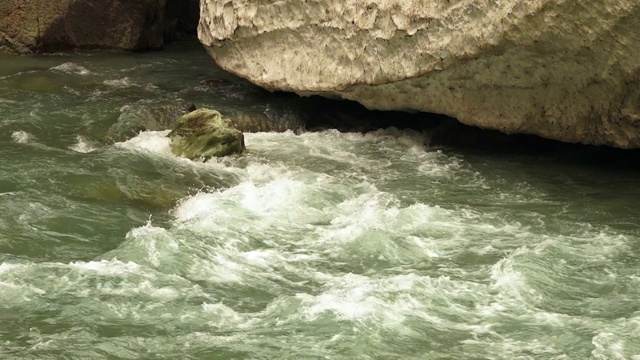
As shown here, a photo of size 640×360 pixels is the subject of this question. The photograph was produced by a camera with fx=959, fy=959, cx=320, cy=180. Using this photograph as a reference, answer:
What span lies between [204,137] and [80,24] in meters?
7.07

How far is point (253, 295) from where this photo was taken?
7637 mm

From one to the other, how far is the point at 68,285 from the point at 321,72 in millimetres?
6118

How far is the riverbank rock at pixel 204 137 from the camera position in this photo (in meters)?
11.7

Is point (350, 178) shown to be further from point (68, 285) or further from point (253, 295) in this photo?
point (68, 285)

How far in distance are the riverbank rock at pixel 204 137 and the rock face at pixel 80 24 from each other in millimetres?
6476

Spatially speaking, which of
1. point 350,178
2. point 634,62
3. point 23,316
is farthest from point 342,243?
point 634,62

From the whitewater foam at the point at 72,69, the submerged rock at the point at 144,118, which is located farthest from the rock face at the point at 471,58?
the whitewater foam at the point at 72,69

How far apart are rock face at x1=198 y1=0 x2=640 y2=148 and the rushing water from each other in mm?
701

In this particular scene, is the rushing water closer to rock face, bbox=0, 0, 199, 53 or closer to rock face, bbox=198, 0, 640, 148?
rock face, bbox=198, 0, 640, 148

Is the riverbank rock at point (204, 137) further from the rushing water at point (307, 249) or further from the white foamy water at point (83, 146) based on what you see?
the white foamy water at point (83, 146)

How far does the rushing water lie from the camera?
22.4 feet

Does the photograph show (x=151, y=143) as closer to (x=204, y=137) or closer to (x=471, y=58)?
(x=204, y=137)

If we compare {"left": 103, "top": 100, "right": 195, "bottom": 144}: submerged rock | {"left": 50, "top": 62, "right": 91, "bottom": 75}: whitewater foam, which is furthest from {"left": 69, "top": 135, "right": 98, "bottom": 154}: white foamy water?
{"left": 50, "top": 62, "right": 91, "bottom": 75}: whitewater foam

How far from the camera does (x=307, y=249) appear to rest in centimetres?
871
